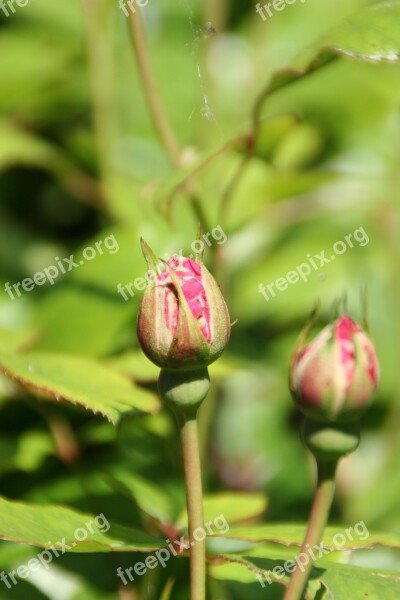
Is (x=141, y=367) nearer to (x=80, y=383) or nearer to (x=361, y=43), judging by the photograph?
(x=80, y=383)

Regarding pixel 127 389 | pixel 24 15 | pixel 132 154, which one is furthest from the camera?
pixel 24 15

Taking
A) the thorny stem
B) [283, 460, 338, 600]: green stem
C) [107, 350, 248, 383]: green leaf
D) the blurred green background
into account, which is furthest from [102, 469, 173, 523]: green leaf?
the thorny stem

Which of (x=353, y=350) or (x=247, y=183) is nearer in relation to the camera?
(x=353, y=350)

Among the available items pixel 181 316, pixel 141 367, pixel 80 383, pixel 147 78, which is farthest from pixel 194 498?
pixel 147 78

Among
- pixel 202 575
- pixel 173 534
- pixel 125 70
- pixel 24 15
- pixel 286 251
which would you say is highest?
pixel 24 15

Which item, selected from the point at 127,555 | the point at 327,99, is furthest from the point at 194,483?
the point at 327,99

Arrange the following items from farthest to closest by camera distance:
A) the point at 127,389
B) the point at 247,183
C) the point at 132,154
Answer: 1. the point at 132,154
2. the point at 247,183
3. the point at 127,389

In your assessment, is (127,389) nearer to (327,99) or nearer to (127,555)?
(127,555)

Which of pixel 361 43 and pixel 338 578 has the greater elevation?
pixel 361 43
